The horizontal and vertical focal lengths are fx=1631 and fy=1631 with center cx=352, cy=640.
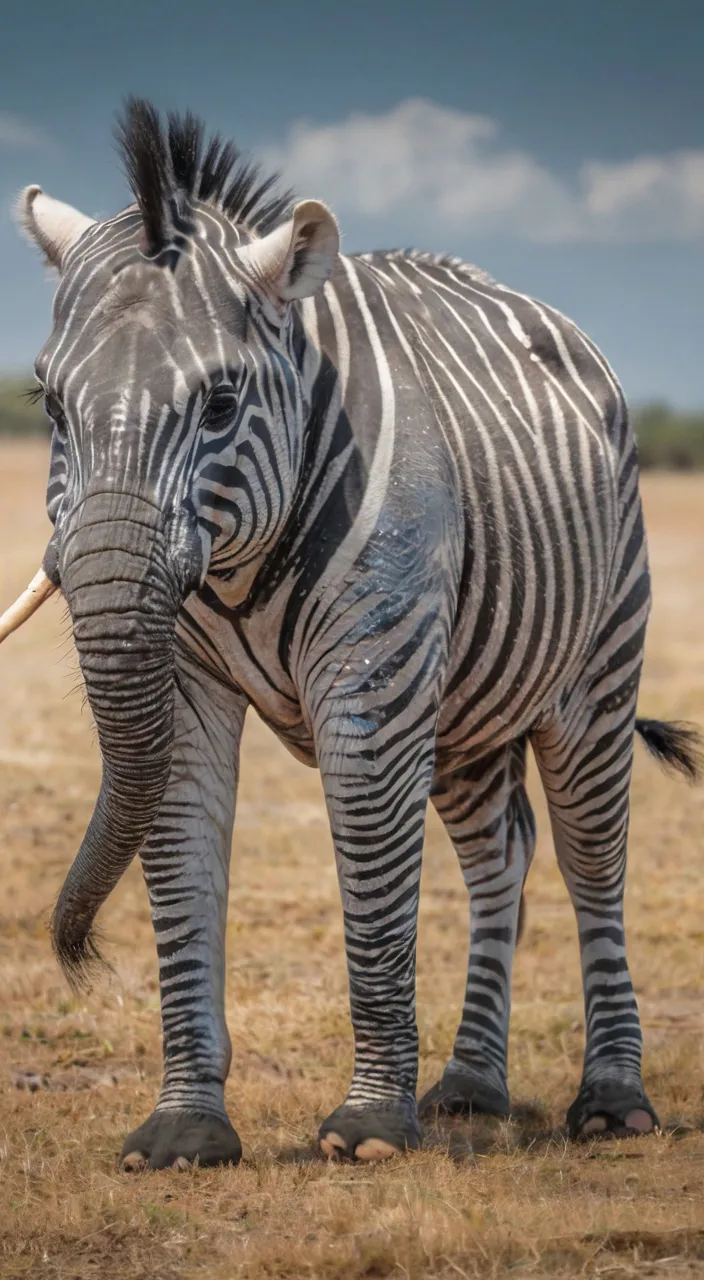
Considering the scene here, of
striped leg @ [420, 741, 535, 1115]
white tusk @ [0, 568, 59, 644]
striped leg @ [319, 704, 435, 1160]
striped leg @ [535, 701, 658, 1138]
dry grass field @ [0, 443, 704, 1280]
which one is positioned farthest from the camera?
striped leg @ [420, 741, 535, 1115]

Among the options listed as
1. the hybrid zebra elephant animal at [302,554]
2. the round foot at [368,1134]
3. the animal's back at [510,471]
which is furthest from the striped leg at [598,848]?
the round foot at [368,1134]

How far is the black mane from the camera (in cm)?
502

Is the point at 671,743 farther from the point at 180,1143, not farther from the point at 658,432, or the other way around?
the point at 658,432

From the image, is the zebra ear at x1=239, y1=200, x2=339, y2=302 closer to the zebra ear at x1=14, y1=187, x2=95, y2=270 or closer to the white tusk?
the zebra ear at x1=14, y1=187, x2=95, y2=270

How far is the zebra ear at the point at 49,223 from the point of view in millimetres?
5359

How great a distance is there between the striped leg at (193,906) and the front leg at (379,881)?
1.60 feet

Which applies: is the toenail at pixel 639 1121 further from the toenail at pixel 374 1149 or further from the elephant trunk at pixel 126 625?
the elephant trunk at pixel 126 625

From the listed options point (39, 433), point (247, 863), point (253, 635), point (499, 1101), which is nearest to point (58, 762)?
point (247, 863)

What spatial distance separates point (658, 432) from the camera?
79562 mm

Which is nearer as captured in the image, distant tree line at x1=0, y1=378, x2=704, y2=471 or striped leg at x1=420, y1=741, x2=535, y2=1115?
striped leg at x1=420, y1=741, x2=535, y2=1115

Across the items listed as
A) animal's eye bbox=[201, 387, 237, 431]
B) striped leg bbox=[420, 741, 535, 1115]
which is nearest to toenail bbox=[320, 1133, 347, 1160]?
striped leg bbox=[420, 741, 535, 1115]

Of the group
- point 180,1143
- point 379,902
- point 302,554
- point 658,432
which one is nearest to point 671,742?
point 379,902

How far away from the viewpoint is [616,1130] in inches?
251

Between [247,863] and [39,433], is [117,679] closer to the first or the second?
[247,863]
